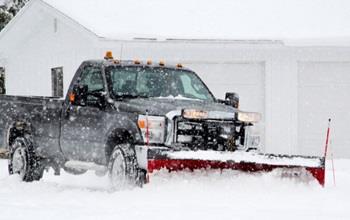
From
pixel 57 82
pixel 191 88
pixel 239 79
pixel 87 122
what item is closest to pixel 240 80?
pixel 239 79

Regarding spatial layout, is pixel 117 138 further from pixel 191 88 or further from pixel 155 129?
pixel 191 88

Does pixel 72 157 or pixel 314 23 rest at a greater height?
pixel 314 23

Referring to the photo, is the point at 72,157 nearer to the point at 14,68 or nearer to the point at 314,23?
the point at 314,23

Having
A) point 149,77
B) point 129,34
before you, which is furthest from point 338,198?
point 129,34

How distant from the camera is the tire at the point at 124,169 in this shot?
10492 mm

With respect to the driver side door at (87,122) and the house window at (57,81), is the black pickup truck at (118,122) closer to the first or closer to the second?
the driver side door at (87,122)

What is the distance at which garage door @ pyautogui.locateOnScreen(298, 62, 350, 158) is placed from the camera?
19.9 meters

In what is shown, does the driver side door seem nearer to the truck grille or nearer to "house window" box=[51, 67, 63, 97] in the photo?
the truck grille

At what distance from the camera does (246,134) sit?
443 inches

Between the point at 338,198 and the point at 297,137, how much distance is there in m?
9.94

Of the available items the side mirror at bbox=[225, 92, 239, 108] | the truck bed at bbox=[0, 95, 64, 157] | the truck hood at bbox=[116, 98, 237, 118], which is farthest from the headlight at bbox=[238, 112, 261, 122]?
the truck bed at bbox=[0, 95, 64, 157]

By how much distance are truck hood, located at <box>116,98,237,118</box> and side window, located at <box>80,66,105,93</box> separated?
2.44 feet

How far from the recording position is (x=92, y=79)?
12.1m

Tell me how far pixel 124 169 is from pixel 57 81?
1139 cm
